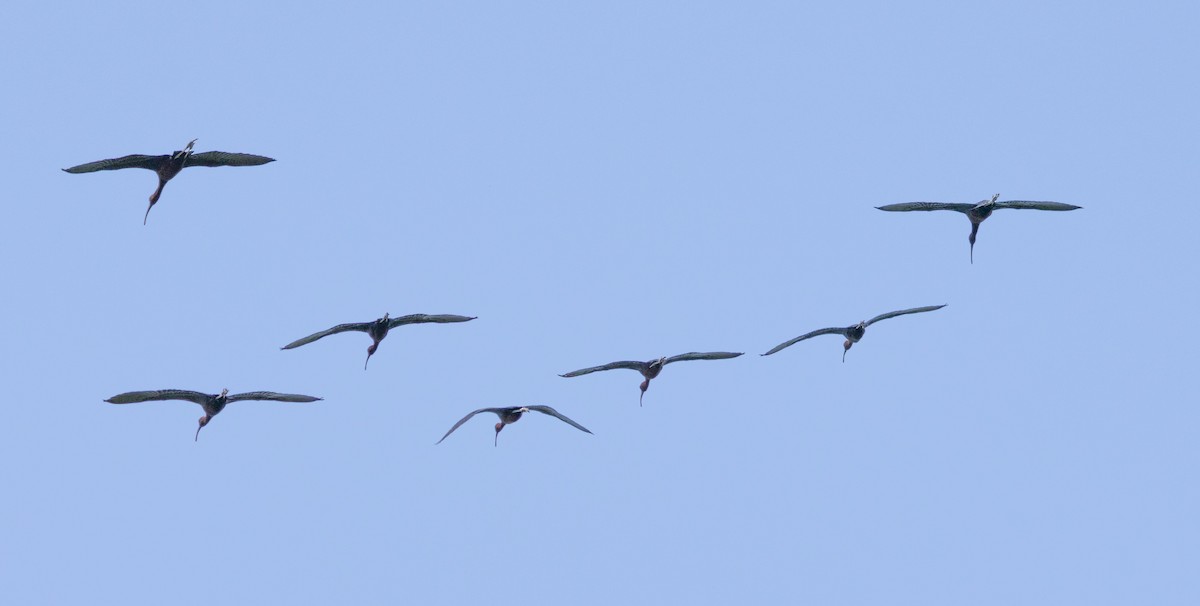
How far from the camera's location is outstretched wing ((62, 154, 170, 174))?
4047 centimetres

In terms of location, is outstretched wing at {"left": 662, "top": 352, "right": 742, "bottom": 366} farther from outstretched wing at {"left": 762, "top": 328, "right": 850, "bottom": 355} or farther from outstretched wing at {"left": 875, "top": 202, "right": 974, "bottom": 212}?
outstretched wing at {"left": 875, "top": 202, "right": 974, "bottom": 212}

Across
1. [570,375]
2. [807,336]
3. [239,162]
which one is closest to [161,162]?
[239,162]

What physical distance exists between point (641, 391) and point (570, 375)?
578 centimetres

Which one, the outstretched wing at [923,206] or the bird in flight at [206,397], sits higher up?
the outstretched wing at [923,206]

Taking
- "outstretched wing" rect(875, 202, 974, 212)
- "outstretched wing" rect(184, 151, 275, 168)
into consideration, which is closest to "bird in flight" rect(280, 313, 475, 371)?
"outstretched wing" rect(184, 151, 275, 168)

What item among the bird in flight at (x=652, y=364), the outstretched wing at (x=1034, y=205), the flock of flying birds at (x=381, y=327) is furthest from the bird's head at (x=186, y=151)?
the outstretched wing at (x=1034, y=205)

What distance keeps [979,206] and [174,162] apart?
23.1 metres

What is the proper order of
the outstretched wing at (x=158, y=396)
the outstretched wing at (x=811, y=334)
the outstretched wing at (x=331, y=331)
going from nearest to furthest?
1. the outstretched wing at (x=158, y=396)
2. the outstretched wing at (x=331, y=331)
3. the outstretched wing at (x=811, y=334)

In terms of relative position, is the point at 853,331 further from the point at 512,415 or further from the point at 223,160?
the point at 223,160

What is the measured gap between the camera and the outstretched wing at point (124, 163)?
40.5m

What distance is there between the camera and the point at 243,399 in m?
42.5

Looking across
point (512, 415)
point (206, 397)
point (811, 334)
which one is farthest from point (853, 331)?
point (206, 397)

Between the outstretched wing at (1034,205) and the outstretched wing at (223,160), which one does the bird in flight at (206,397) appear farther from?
the outstretched wing at (1034,205)

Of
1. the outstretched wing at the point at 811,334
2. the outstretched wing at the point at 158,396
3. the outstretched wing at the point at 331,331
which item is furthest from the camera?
the outstretched wing at the point at 811,334
